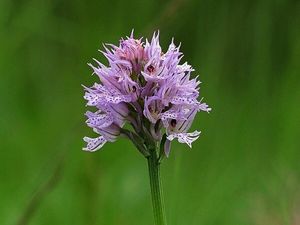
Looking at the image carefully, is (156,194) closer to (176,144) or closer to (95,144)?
(95,144)

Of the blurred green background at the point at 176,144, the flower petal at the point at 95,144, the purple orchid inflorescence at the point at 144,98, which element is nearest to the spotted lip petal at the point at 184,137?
the purple orchid inflorescence at the point at 144,98

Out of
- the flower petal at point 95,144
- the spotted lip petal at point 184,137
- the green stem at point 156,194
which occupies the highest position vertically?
the flower petal at point 95,144

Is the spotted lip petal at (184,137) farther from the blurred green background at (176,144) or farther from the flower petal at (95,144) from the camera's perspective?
the blurred green background at (176,144)

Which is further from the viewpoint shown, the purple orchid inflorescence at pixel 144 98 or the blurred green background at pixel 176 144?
the blurred green background at pixel 176 144

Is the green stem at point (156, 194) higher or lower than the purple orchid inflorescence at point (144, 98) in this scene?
lower

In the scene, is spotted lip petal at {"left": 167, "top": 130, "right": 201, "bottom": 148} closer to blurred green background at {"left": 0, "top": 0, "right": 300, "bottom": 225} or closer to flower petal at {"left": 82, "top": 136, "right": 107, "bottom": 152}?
flower petal at {"left": 82, "top": 136, "right": 107, "bottom": 152}

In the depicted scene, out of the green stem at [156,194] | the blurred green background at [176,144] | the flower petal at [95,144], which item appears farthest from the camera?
the blurred green background at [176,144]

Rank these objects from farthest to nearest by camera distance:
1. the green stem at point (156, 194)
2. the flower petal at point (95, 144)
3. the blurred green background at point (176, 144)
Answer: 1. the blurred green background at point (176, 144)
2. the flower petal at point (95, 144)
3. the green stem at point (156, 194)

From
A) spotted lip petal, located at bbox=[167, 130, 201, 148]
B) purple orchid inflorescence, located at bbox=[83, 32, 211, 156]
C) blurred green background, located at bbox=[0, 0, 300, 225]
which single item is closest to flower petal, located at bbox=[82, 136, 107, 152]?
purple orchid inflorescence, located at bbox=[83, 32, 211, 156]
